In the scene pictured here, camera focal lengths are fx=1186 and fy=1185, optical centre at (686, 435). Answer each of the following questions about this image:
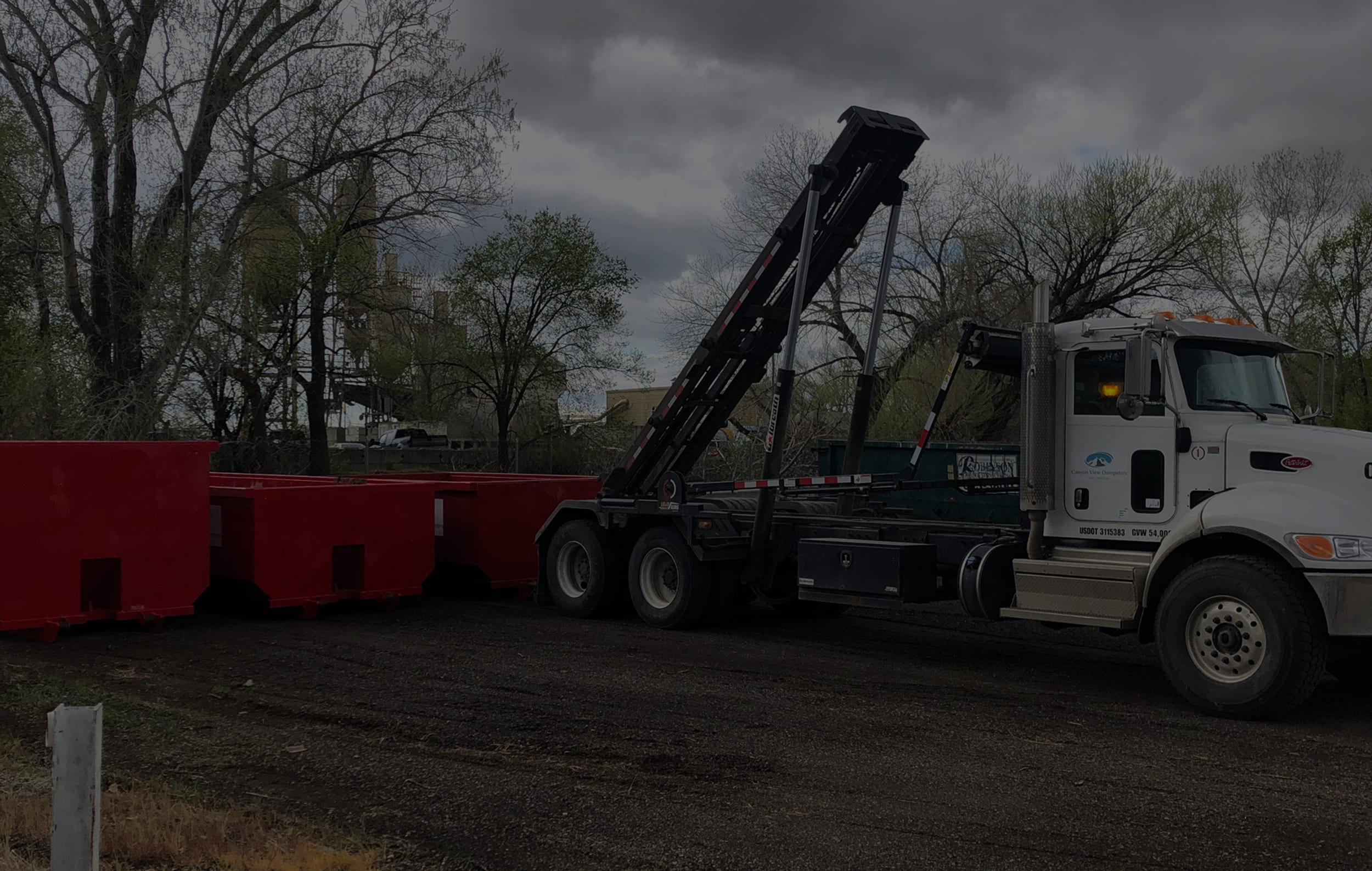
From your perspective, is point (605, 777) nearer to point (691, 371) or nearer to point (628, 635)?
point (628, 635)

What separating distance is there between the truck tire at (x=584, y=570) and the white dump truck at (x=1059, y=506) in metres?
0.03

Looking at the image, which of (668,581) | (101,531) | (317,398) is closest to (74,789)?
(101,531)

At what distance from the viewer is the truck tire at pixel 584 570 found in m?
11.9

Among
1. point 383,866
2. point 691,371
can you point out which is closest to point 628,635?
point 691,371

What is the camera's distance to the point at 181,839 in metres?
4.86

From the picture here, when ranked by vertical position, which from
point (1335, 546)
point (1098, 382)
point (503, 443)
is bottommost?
point (1335, 546)

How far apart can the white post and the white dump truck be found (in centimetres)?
642

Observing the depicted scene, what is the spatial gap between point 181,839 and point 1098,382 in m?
6.67

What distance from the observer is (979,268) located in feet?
100

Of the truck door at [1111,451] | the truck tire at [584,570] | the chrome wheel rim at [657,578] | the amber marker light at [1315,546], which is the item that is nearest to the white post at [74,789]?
the amber marker light at [1315,546]

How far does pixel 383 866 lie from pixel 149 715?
11.7ft

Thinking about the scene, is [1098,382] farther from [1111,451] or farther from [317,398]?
[317,398]

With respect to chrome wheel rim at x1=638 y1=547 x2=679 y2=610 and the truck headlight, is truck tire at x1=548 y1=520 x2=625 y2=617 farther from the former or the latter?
the truck headlight

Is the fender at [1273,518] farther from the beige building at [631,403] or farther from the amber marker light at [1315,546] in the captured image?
the beige building at [631,403]
